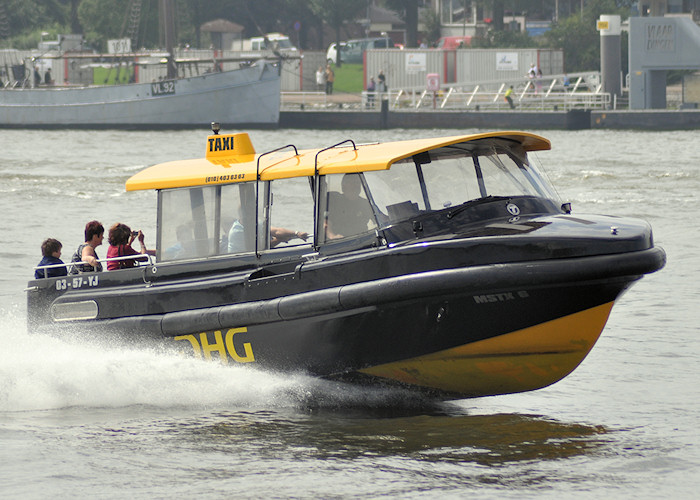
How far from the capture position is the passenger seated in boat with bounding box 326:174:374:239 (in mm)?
9477

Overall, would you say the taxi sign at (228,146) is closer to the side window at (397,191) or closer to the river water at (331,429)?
the side window at (397,191)

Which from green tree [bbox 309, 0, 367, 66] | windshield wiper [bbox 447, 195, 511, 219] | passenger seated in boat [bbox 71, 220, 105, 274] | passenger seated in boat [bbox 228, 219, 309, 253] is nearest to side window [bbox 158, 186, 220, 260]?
passenger seated in boat [bbox 228, 219, 309, 253]

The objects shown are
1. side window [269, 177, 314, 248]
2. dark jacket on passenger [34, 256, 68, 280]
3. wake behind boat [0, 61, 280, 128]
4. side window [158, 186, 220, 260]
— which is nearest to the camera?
side window [269, 177, 314, 248]

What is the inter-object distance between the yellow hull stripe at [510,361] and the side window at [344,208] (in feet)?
3.68

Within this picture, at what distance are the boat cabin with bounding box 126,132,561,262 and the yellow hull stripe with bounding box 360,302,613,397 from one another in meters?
0.95

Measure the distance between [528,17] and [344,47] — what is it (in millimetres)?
12879

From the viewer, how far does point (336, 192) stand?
9.62 metres

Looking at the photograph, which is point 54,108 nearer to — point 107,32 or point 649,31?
point 107,32

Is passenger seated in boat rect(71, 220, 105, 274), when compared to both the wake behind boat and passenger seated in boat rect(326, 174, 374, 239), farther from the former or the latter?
the wake behind boat

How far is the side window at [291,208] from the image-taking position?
9.78m

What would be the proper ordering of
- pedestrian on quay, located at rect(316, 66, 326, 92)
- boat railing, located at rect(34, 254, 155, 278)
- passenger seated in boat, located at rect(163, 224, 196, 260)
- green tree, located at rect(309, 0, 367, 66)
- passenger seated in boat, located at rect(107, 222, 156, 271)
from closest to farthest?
passenger seated in boat, located at rect(163, 224, 196, 260) < boat railing, located at rect(34, 254, 155, 278) < passenger seated in boat, located at rect(107, 222, 156, 271) < pedestrian on quay, located at rect(316, 66, 326, 92) < green tree, located at rect(309, 0, 367, 66)

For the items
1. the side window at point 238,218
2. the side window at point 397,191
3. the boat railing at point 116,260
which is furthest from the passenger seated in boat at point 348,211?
the boat railing at point 116,260

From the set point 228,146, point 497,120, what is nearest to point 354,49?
point 497,120

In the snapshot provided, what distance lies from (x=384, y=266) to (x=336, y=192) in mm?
805
